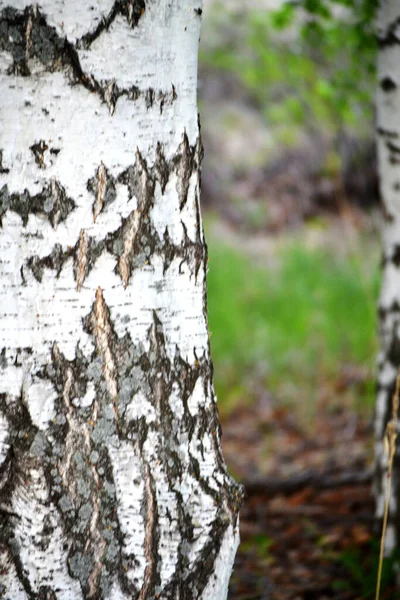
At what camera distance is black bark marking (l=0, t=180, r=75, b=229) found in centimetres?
113

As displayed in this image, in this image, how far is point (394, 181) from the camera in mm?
2160

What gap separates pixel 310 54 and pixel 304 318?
2178 mm

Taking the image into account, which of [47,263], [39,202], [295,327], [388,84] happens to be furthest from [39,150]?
[295,327]

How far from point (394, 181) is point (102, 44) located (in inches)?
53.6

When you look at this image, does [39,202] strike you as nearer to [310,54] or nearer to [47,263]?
[47,263]

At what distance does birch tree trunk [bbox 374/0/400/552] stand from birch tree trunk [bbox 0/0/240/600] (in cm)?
110

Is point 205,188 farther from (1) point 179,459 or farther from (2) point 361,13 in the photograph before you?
(1) point 179,459

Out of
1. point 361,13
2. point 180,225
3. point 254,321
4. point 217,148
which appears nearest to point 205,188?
point 217,148

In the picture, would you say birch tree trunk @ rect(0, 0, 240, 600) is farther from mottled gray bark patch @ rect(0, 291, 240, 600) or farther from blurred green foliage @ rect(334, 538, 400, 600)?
blurred green foliage @ rect(334, 538, 400, 600)

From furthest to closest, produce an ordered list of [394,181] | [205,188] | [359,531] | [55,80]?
[205,188] < [359,531] < [394,181] < [55,80]

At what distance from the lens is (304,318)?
507cm

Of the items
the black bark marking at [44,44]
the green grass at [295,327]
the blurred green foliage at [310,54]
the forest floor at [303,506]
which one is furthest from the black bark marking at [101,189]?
the green grass at [295,327]

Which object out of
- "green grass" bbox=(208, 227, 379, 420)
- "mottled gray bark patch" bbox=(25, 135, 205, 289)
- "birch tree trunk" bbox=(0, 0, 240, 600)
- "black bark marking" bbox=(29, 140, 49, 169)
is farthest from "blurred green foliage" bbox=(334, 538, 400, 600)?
"green grass" bbox=(208, 227, 379, 420)

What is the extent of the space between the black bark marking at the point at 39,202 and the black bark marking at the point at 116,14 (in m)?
0.27
